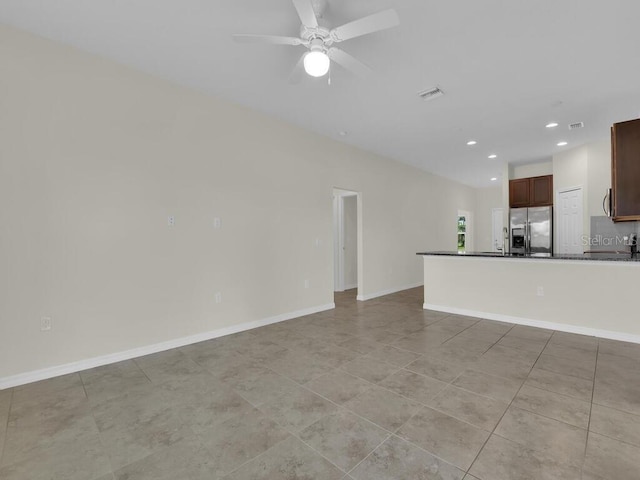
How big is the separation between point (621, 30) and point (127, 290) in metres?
5.16

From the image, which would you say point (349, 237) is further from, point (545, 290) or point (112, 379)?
point (112, 379)

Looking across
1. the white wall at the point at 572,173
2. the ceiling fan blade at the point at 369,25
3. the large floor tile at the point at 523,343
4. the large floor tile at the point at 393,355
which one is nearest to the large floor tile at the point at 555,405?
the large floor tile at the point at 393,355

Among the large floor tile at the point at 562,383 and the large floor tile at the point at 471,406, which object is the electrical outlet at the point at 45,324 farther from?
the large floor tile at the point at 562,383

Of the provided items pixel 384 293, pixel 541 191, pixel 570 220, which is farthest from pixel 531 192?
pixel 384 293

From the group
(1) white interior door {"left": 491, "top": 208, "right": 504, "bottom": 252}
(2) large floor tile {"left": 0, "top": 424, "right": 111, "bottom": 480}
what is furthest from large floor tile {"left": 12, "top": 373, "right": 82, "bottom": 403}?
(1) white interior door {"left": 491, "top": 208, "right": 504, "bottom": 252}

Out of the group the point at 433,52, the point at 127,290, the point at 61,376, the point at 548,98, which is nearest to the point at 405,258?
the point at 548,98

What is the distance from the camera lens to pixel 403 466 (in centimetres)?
160

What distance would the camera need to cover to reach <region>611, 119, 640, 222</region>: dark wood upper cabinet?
3.26 m

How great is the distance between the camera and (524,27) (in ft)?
8.17

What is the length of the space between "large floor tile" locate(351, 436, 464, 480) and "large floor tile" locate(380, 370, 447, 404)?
0.58 m

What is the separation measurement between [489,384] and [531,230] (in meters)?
5.54

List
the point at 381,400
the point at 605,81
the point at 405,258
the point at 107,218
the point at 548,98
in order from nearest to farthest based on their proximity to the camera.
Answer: the point at 381,400
the point at 107,218
the point at 605,81
the point at 548,98
the point at 405,258

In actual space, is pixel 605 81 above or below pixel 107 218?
above

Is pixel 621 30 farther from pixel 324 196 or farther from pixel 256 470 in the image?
pixel 256 470
